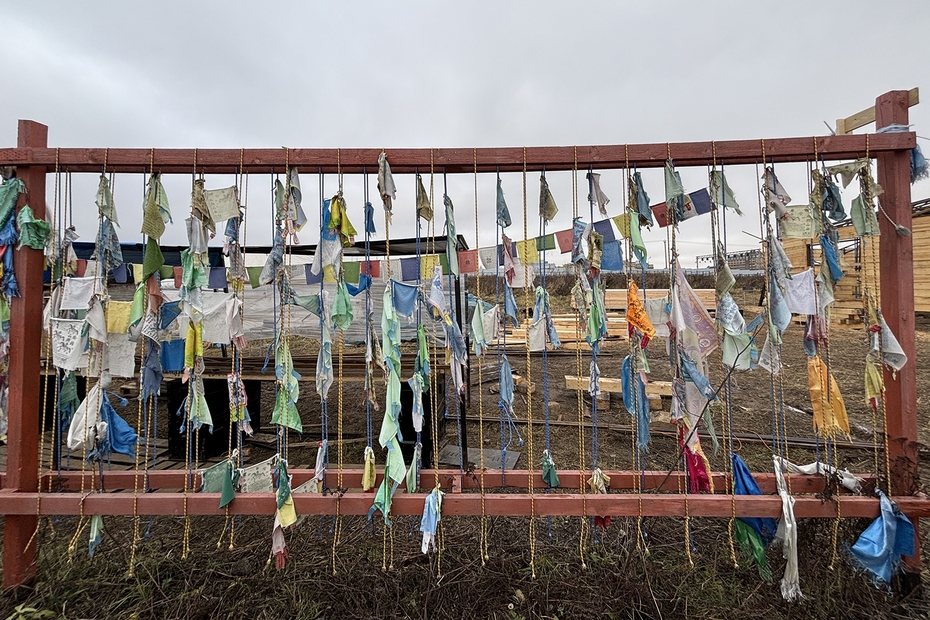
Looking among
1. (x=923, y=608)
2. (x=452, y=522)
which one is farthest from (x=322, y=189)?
(x=923, y=608)

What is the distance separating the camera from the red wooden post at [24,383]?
2.17 meters

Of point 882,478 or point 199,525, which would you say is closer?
point 882,478

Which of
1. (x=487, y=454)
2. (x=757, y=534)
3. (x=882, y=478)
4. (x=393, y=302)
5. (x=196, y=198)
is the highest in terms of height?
(x=196, y=198)

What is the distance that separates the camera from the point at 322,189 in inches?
91.9

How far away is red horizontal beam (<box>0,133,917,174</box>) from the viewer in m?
2.21

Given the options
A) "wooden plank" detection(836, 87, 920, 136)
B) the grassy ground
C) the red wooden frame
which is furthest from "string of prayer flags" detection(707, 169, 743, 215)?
the grassy ground

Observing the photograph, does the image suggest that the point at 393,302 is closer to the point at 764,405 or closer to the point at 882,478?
the point at 882,478

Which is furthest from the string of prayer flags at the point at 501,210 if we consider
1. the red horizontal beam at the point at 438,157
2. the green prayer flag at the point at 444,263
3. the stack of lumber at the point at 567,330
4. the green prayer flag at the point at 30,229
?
the stack of lumber at the point at 567,330

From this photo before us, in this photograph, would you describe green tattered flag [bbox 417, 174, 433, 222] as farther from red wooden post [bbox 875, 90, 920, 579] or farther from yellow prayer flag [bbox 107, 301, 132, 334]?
red wooden post [bbox 875, 90, 920, 579]

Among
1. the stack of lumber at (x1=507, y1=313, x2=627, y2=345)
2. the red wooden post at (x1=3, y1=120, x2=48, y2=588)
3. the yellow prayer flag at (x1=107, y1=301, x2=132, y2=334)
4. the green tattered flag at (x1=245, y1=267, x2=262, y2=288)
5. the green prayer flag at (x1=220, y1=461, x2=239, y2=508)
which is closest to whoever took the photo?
the green prayer flag at (x1=220, y1=461, x2=239, y2=508)

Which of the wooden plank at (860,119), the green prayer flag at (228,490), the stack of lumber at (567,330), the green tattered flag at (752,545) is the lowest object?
the green tattered flag at (752,545)

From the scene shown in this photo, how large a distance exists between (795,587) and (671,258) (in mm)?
1832

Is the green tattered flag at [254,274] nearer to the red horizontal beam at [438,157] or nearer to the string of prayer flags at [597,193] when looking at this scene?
the red horizontal beam at [438,157]

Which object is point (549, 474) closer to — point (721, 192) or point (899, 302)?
point (721, 192)
